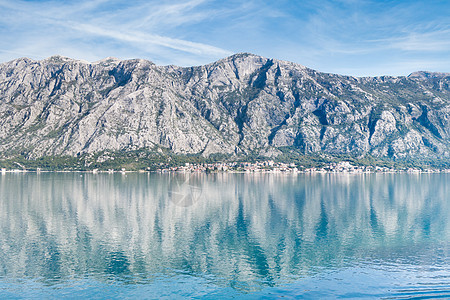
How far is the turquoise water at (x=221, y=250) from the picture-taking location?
3123 centimetres

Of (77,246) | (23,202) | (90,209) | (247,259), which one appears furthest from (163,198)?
(247,259)

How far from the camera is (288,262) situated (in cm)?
3853

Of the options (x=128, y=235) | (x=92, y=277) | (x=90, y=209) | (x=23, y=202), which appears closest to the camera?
(x=92, y=277)

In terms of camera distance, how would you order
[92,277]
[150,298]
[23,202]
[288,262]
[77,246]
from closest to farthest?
[150,298], [92,277], [288,262], [77,246], [23,202]

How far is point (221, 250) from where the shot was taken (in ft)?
141

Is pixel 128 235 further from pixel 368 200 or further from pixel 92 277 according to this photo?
pixel 368 200

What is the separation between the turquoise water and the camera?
31.2 metres

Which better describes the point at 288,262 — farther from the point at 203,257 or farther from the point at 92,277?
the point at 92,277

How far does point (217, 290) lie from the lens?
3106cm

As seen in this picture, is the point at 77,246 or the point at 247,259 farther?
the point at 77,246

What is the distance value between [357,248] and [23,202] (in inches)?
2524

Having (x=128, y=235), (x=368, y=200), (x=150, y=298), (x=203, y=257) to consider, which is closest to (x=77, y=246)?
(x=128, y=235)

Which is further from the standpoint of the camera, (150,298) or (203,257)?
(203,257)

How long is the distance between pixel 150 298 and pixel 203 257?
11.2 meters
